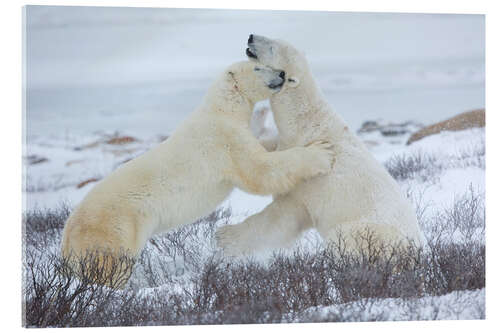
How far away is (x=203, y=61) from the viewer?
4992 millimetres

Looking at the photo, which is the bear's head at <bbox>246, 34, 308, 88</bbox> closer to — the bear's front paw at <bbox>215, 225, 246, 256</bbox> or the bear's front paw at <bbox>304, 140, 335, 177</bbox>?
the bear's front paw at <bbox>304, 140, 335, 177</bbox>

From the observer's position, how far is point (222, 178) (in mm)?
4523

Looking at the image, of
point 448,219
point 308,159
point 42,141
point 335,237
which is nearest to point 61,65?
point 42,141

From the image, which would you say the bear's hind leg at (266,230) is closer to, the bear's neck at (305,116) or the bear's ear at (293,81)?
the bear's neck at (305,116)

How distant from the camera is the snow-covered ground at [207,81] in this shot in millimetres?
4516

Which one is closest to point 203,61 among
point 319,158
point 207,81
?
point 207,81

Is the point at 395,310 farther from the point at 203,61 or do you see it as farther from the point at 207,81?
the point at 203,61

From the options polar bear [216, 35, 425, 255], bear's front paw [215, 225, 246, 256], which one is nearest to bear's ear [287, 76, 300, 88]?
polar bear [216, 35, 425, 255]

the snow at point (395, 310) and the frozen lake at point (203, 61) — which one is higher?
the frozen lake at point (203, 61)

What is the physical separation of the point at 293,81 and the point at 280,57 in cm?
18

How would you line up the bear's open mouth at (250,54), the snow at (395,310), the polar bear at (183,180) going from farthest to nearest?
the bear's open mouth at (250,54) < the polar bear at (183,180) < the snow at (395,310)

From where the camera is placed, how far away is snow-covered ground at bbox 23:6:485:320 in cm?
452

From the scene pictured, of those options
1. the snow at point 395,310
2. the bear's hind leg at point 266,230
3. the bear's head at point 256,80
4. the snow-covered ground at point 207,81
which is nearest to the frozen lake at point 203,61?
the snow-covered ground at point 207,81

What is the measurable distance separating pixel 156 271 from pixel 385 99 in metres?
2.05
